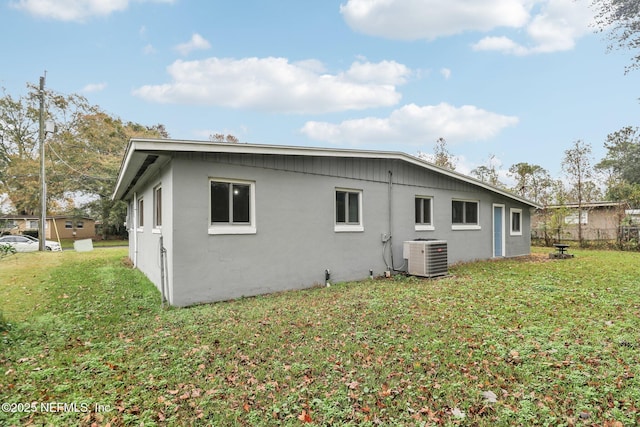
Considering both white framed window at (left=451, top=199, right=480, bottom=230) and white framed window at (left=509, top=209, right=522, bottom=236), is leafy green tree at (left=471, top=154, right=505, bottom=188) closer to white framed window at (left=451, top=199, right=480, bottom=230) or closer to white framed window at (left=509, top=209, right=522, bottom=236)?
white framed window at (left=509, top=209, right=522, bottom=236)

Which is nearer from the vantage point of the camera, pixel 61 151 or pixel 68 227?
pixel 61 151

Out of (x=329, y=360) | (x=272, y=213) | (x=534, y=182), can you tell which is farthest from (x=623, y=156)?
(x=329, y=360)

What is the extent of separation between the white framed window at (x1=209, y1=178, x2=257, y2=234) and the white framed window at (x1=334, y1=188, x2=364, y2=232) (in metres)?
2.42

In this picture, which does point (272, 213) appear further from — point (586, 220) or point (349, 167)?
point (586, 220)

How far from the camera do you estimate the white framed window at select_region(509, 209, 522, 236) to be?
14.6m

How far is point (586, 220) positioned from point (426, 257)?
21141 millimetres

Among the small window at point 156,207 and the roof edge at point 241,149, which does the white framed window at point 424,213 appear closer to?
the roof edge at point 241,149

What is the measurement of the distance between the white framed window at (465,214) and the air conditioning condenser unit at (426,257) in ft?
9.04

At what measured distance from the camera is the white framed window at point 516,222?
47.8 ft

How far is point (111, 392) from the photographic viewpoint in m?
3.15

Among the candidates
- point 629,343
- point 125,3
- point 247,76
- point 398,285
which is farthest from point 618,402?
point 247,76

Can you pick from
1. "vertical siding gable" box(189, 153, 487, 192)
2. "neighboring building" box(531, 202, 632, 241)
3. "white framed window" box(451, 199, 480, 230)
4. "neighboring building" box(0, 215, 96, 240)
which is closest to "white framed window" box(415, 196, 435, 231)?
"vertical siding gable" box(189, 153, 487, 192)

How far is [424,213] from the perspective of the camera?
10891 millimetres

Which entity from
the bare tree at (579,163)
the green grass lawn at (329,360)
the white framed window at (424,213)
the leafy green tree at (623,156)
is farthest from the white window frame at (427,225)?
the leafy green tree at (623,156)
